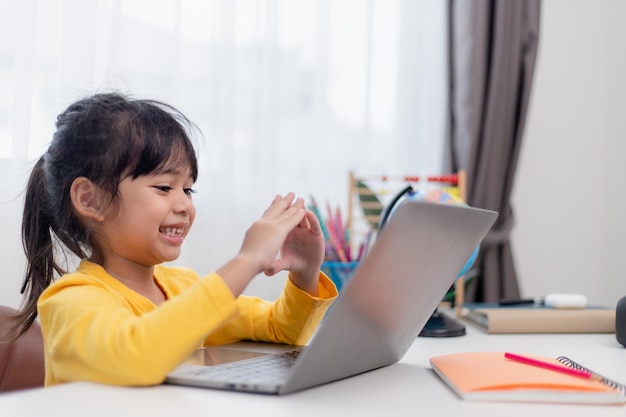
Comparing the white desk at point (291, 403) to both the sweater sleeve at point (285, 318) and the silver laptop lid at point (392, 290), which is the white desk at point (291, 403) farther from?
the sweater sleeve at point (285, 318)

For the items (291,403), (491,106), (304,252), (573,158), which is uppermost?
(491,106)

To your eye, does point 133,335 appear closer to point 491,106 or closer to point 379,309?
point 379,309

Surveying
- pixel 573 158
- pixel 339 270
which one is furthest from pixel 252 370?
pixel 573 158

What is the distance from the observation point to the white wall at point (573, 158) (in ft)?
7.41

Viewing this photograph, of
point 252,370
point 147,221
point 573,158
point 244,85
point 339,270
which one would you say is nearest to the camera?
point 252,370

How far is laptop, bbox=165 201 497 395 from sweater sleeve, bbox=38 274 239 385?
4cm

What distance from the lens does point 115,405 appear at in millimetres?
595

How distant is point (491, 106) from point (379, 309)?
4.89 ft

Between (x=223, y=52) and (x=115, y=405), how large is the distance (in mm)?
1202

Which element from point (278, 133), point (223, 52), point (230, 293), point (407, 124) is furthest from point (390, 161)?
point (230, 293)

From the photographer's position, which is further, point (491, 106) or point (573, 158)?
point (573, 158)

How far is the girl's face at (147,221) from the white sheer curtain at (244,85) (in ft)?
1.60

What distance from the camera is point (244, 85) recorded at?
5.62 ft

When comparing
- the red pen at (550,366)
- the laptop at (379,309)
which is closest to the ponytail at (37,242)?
the laptop at (379,309)
